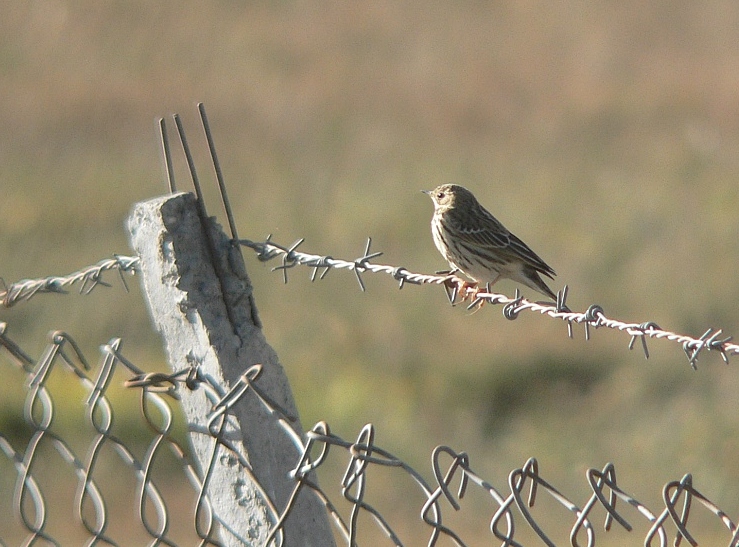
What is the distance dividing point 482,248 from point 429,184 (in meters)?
9.58

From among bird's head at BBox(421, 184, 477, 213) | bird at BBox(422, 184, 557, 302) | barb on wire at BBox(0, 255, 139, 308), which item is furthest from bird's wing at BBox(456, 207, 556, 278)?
barb on wire at BBox(0, 255, 139, 308)

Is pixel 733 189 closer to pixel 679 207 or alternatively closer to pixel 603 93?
pixel 679 207

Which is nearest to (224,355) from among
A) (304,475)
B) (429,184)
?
(304,475)

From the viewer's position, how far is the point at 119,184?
736 inches

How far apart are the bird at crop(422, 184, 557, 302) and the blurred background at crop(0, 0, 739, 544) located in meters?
2.97

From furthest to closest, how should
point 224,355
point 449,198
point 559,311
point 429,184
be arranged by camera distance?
point 429,184 → point 449,198 → point 559,311 → point 224,355

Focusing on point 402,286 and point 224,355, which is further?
point 402,286

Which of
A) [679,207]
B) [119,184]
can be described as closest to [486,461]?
[679,207]

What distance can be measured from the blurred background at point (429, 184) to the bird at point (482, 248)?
2968mm

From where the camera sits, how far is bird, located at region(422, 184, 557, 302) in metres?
7.40

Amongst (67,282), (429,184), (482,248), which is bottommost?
(67,282)

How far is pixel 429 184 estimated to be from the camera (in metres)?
17.2

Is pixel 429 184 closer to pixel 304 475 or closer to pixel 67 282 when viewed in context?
pixel 67 282

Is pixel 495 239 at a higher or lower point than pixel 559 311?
higher
